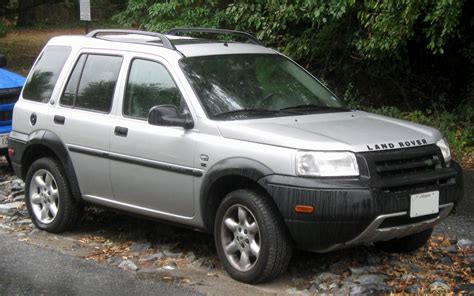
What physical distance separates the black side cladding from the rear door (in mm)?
64

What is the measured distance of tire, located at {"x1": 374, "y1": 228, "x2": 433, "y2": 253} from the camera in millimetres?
5969

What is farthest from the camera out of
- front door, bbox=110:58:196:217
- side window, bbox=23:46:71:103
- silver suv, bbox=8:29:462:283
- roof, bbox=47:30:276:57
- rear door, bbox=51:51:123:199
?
side window, bbox=23:46:71:103

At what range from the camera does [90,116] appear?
643 cm

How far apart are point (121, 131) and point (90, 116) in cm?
49

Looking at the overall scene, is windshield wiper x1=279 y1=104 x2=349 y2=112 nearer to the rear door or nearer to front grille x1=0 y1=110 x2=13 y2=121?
the rear door

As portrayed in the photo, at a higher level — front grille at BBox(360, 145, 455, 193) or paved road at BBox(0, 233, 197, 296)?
front grille at BBox(360, 145, 455, 193)

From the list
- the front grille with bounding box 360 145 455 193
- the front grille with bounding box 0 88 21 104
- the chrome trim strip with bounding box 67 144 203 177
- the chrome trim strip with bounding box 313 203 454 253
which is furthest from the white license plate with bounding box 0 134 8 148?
the front grille with bounding box 360 145 455 193

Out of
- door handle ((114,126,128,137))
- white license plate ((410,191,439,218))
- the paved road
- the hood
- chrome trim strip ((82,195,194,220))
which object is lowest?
the paved road

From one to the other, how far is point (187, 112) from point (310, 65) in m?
7.57

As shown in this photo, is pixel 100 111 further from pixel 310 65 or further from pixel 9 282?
pixel 310 65

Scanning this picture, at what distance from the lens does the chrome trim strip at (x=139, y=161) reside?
5598 mm

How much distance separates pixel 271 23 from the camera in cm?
1125

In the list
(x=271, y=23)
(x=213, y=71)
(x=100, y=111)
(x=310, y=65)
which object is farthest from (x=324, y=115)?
(x=310, y=65)

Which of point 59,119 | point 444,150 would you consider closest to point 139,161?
point 59,119
